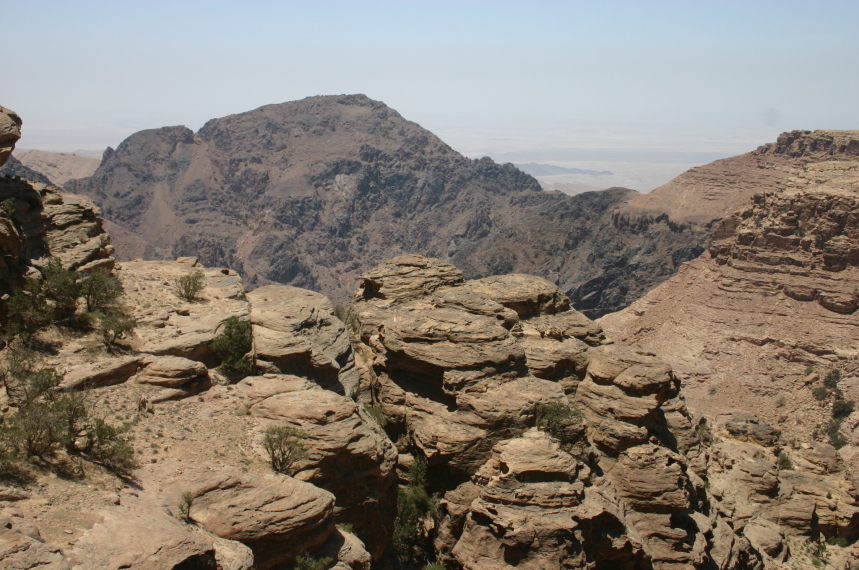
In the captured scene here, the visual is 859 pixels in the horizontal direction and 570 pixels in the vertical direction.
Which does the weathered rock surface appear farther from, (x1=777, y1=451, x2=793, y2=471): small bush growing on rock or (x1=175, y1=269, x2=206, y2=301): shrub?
(x1=777, y1=451, x2=793, y2=471): small bush growing on rock

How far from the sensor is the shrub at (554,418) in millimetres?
20312

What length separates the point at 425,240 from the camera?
165m

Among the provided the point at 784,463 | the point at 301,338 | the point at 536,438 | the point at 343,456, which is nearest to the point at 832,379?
the point at 784,463

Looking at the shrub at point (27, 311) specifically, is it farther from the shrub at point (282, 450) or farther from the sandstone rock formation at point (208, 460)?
the shrub at point (282, 450)

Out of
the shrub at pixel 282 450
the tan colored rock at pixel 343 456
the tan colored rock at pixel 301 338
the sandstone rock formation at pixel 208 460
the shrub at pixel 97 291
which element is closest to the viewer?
the sandstone rock formation at pixel 208 460

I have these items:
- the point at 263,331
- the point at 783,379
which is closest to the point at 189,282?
the point at 263,331

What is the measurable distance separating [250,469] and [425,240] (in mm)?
150132

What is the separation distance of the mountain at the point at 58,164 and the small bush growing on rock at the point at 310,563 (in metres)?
186

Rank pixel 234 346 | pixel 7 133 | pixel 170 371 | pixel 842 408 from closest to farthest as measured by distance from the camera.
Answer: pixel 170 371 < pixel 7 133 < pixel 234 346 < pixel 842 408

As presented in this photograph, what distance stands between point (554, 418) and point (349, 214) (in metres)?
157

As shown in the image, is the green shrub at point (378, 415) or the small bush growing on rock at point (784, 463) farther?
the small bush growing on rock at point (784, 463)

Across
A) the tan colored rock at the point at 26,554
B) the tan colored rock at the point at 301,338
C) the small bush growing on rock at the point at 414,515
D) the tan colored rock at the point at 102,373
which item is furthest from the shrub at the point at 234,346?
the tan colored rock at the point at 26,554

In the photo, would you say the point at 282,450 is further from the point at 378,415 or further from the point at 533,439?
the point at 533,439

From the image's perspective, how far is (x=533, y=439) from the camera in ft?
62.8
